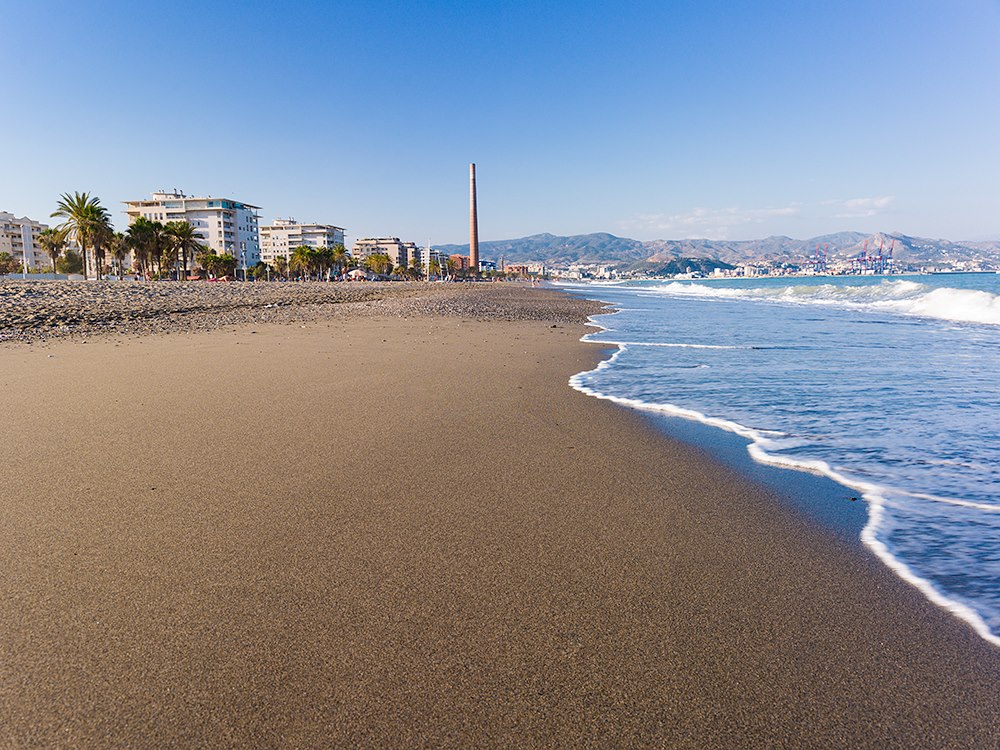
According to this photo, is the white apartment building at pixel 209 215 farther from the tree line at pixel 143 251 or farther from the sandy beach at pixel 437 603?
the sandy beach at pixel 437 603

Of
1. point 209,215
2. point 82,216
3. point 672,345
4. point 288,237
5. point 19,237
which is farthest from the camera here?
point 288,237

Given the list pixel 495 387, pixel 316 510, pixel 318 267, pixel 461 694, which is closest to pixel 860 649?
pixel 461 694

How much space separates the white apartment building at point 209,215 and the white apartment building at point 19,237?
92.1 ft

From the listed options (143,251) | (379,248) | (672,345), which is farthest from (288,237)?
(672,345)

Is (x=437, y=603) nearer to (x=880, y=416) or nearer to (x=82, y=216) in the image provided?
(x=880, y=416)

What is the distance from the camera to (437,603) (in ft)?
8.07

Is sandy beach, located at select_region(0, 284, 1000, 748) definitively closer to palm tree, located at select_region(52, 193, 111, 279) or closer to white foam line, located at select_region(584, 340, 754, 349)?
white foam line, located at select_region(584, 340, 754, 349)

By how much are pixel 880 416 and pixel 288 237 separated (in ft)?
540

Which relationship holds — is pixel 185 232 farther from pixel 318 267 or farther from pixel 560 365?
pixel 560 365

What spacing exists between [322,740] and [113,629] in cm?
108

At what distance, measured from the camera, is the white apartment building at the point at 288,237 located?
152 metres

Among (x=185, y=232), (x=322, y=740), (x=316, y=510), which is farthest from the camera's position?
(x=185, y=232)

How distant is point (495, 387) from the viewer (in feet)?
24.4

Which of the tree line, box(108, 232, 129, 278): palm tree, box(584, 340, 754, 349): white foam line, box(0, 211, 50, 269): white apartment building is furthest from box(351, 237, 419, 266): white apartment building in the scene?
box(584, 340, 754, 349): white foam line
